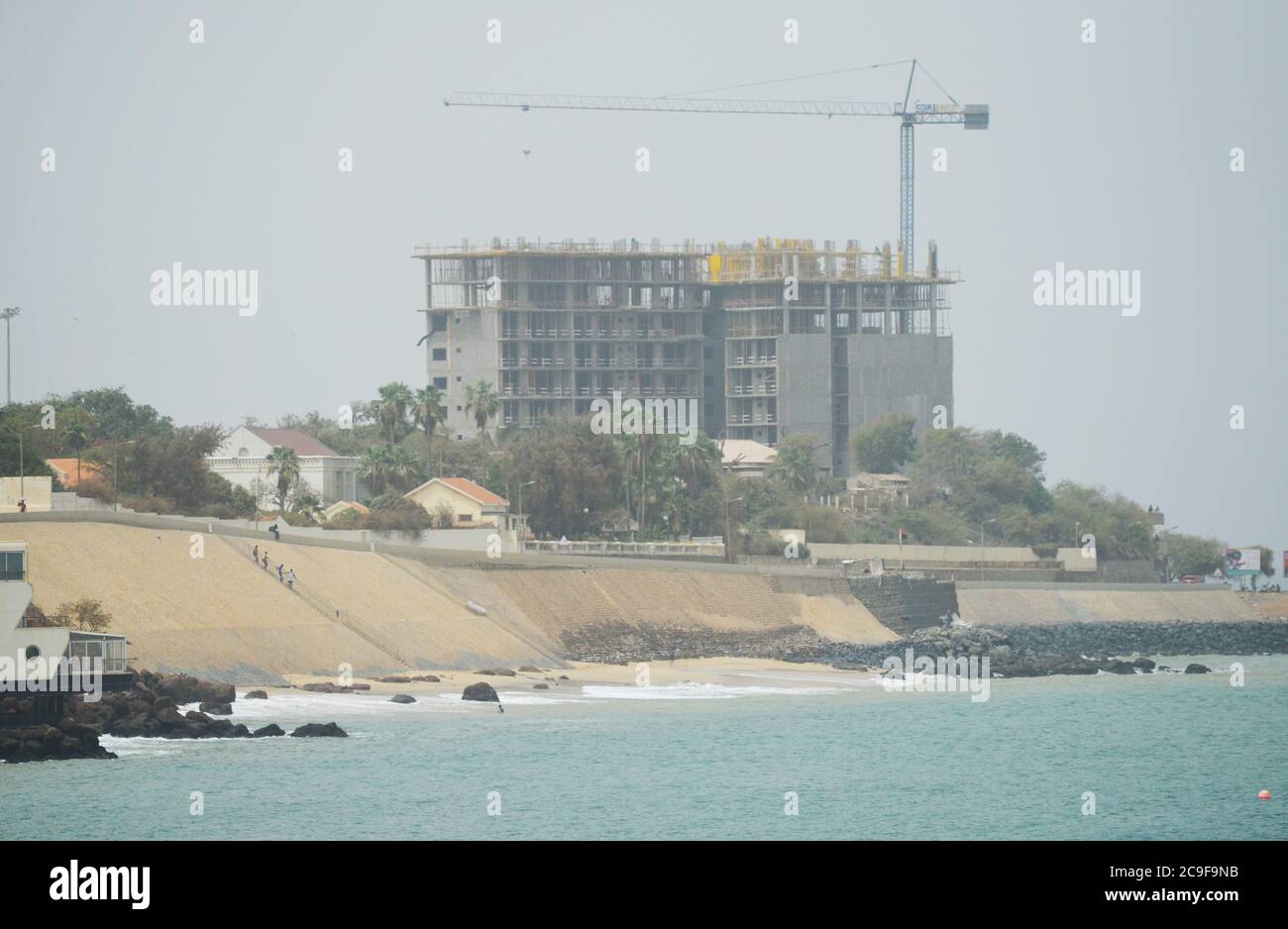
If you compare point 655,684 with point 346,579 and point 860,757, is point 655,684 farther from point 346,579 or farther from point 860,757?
point 860,757

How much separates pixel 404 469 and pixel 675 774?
7185 cm

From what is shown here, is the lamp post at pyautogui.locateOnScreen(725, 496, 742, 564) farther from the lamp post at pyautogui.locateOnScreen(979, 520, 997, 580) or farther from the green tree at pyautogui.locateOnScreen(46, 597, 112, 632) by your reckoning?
the green tree at pyautogui.locateOnScreen(46, 597, 112, 632)

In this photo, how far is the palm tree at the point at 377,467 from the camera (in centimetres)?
13975

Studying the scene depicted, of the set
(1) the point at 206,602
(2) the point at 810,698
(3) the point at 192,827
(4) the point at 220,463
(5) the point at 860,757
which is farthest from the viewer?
(4) the point at 220,463

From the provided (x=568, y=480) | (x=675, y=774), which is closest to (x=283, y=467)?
(x=568, y=480)

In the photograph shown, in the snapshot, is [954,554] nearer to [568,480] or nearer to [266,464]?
[568,480]

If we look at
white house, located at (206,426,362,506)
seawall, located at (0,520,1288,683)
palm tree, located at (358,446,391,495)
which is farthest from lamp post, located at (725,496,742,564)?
white house, located at (206,426,362,506)

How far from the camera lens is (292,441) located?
151 metres

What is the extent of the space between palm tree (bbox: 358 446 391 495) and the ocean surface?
148ft

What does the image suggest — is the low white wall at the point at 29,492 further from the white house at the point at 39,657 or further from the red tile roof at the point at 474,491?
the red tile roof at the point at 474,491

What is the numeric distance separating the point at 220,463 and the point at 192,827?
9082 cm

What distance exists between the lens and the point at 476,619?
10838 centimetres

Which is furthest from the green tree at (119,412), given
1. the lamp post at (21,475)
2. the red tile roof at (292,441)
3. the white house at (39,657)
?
the white house at (39,657)
